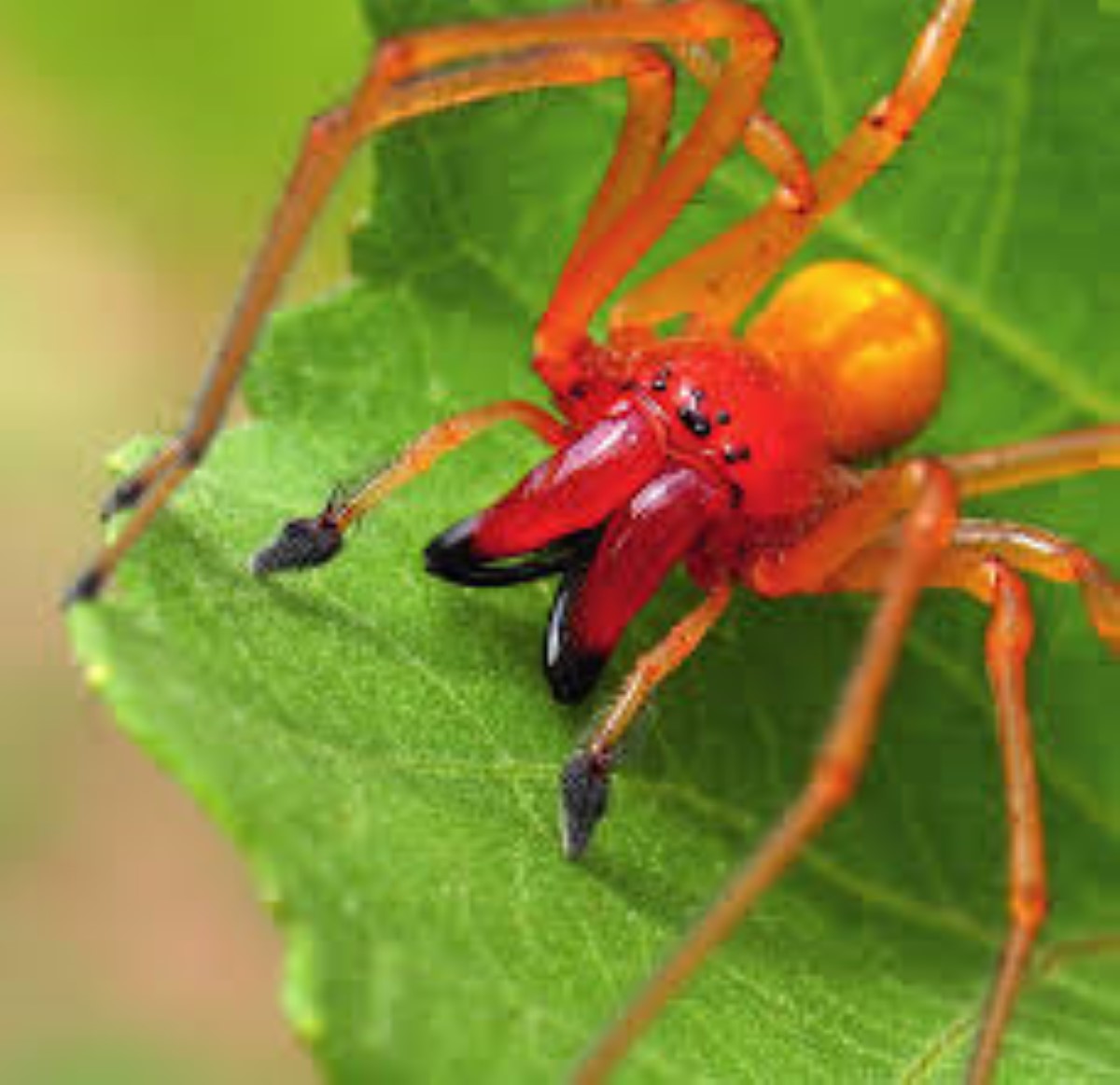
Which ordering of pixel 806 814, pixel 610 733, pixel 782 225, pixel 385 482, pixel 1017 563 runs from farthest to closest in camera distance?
pixel 782 225
pixel 1017 563
pixel 385 482
pixel 610 733
pixel 806 814

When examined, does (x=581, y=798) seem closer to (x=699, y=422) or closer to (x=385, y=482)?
(x=385, y=482)

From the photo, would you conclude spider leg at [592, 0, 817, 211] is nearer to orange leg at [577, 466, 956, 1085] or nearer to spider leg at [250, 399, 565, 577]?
spider leg at [250, 399, 565, 577]

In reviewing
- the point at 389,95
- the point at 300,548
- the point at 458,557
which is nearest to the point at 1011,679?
the point at 458,557

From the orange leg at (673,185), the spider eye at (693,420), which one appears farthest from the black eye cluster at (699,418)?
the orange leg at (673,185)

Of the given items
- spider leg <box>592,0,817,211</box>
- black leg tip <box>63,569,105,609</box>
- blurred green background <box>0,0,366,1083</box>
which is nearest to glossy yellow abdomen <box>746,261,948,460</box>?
spider leg <box>592,0,817,211</box>

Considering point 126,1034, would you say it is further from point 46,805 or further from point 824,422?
point 824,422

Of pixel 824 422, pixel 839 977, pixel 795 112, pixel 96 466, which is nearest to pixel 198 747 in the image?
pixel 839 977
